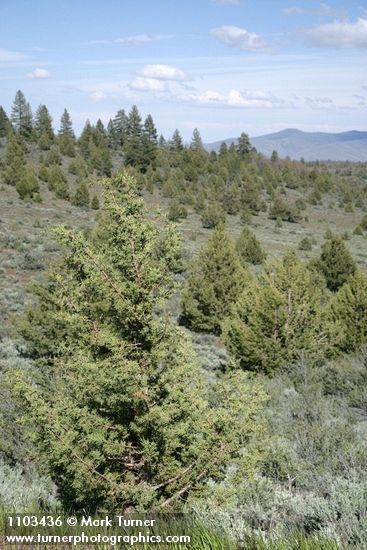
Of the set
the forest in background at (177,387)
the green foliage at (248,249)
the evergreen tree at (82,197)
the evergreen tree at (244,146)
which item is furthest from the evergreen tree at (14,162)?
the evergreen tree at (244,146)

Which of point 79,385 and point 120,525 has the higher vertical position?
point 79,385

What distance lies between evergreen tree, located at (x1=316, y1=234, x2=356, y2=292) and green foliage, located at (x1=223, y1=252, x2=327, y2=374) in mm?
15741

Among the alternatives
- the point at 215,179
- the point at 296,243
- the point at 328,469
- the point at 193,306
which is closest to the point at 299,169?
the point at 215,179

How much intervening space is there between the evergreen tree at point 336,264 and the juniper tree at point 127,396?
2842 cm

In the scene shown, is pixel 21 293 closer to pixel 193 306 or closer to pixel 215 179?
pixel 193 306

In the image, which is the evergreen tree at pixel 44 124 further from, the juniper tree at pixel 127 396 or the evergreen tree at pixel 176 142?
the juniper tree at pixel 127 396

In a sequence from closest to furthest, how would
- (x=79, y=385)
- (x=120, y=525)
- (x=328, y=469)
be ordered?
(x=120, y=525)
(x=79, y=385)
(x=328, y=469)

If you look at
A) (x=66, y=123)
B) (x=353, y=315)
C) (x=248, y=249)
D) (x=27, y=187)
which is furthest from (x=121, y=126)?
(x=353, y=315)

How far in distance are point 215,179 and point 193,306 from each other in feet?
162

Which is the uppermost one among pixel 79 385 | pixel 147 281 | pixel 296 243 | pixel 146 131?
pixel 146 131

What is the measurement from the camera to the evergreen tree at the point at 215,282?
2533 centimetres

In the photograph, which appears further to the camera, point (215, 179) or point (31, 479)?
point (215, 179)

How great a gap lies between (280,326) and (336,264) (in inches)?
669

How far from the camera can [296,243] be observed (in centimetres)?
5381
